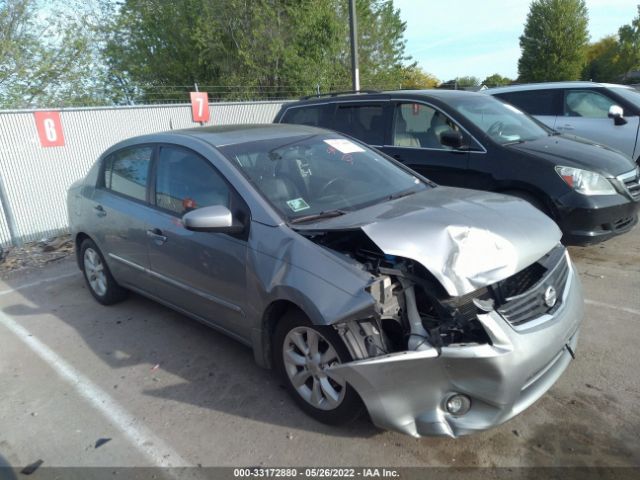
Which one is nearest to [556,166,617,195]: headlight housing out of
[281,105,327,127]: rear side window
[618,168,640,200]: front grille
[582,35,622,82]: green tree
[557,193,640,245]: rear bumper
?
[557,193,640,245]: rear bumper

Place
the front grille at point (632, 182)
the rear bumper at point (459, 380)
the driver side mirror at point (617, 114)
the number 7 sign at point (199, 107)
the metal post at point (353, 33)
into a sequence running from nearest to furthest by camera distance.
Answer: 1. the rear bumper at point (459, 380)
2. the front grille at point (632, 182)
3. the driver side mirror at point (617, 114)
4. the number 7 sign at point (199, 107)
5. the metal post at point (353, 33)

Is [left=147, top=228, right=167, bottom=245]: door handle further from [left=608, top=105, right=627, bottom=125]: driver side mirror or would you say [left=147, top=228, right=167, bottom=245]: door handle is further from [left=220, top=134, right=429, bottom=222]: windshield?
[left=608, top=105, right=627, bottom=125]: driver side mirror

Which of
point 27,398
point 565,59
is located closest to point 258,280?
point 27,398

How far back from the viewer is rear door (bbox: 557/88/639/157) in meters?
→ 7.26

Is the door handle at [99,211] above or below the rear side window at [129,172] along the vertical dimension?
below

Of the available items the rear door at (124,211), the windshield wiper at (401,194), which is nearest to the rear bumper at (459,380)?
the windshield wiper at (401,194)

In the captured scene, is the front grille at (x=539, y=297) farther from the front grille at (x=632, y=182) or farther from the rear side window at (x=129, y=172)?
the rear side window at (x=129, y=172)

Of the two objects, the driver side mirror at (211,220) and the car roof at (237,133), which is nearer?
the driver side mirror at (211,220)

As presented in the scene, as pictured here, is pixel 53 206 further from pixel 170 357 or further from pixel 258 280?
pixel 258 280

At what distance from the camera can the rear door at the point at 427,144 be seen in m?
5.24

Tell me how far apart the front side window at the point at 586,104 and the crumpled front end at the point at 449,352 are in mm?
6282

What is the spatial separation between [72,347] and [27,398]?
2.40ft

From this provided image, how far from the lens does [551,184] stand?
15.5 feet

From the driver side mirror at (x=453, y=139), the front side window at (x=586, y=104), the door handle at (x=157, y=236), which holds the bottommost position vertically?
the door handle at (x=157, y=236)
